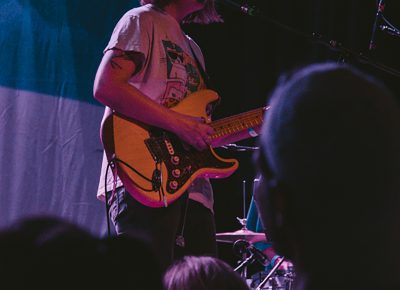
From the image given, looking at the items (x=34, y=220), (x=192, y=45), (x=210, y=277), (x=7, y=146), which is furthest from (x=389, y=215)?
(x=7, y=146)

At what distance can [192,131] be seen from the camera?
2.50 metres

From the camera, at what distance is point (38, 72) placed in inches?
144

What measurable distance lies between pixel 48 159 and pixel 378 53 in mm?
3102

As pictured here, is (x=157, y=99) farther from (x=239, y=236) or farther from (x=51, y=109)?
(x=239, y=236)

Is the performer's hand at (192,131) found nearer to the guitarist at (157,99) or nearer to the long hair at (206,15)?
the guitarist at (157,99)

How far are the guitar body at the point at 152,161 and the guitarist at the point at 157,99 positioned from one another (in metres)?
0.04

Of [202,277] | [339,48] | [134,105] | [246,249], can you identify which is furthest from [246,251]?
[202,277]

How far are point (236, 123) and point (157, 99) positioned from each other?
1.34 ft

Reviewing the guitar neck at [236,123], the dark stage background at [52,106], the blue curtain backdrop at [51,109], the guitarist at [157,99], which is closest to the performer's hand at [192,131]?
the guitarist at [157,99]

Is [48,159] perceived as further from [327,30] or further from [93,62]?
[327,30]

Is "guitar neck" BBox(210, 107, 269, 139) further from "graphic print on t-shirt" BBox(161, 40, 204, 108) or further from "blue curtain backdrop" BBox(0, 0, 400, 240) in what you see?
"blue curtain backdrop" BBox(0, 0, 400, 240)

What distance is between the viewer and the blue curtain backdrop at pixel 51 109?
3.52m

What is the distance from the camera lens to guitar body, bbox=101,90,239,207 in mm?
2334

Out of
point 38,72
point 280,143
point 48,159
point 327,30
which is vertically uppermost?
point 327,30
